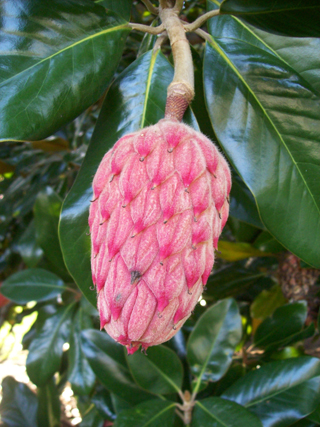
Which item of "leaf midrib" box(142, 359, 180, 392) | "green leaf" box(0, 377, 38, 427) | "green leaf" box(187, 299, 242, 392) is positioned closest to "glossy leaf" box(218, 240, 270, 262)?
"green leaf" box(187, 299, 242, 392)

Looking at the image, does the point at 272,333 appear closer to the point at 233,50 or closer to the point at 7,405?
the point at 233,50

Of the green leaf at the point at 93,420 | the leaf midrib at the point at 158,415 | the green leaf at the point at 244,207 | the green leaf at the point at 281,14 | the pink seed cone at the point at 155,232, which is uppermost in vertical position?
the green leaf at the point at 281,14

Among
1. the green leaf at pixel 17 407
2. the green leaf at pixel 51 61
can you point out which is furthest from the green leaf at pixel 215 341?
the green leaf at pixel 17 407

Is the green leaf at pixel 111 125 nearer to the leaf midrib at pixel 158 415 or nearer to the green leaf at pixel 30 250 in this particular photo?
the leaf midrib at pixel 158 415

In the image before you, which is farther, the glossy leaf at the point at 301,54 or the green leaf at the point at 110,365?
the green leaf at the point at 110,365

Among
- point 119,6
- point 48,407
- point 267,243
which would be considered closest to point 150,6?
point 119,6

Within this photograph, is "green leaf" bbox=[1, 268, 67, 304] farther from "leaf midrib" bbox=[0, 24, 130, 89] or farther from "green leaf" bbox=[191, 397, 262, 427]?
"leaf midrib" bbox=[0, 24, 130, 89]

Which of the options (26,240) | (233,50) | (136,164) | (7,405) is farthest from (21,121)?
(7,405)
